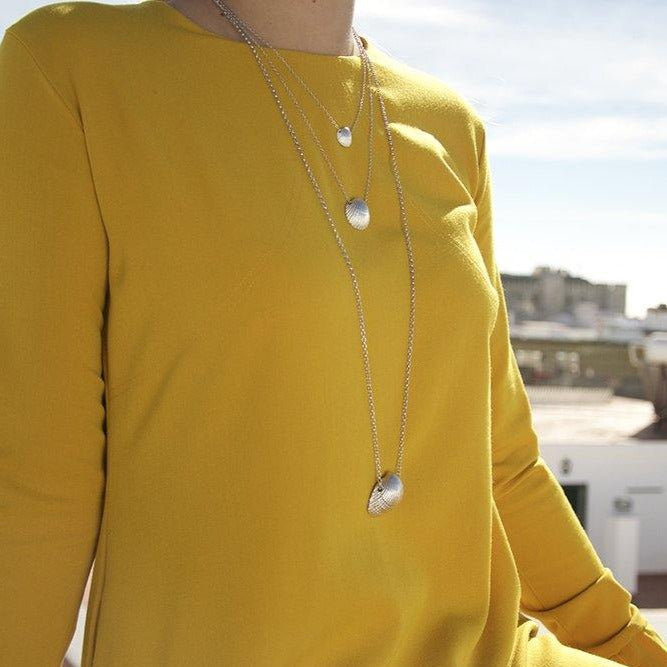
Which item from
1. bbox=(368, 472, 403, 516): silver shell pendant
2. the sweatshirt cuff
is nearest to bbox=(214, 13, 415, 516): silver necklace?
bbox=(368, 472, 403, 516): silver shell pendant

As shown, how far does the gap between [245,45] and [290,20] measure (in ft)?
0.21

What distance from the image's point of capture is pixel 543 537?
1.18 m

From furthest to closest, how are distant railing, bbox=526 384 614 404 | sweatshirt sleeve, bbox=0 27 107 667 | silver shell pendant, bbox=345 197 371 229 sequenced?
distant railing, bbox=526 384 614 404 < silver shell pendant, bbox=345 197 371 229 < sweatshirt sleeve, bbox=0 27 107 667

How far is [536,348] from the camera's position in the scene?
66.4 feet

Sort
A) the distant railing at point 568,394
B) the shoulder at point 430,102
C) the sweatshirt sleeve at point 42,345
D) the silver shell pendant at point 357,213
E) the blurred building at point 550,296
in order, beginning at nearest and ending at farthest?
the sweatshirt sleeve at point 42,345, the silver shell pendant at point 357,213, the shoulder at point 430,102, the distant railing at point 568,394, the blurred building at point 550,296

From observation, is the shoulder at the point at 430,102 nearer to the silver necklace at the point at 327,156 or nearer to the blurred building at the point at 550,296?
the silver necklace at the point at 327,156

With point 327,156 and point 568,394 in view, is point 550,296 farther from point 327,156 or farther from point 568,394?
point 327,156

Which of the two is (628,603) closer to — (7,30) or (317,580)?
(317,580)

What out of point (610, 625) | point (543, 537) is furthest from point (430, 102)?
point (610, 625)

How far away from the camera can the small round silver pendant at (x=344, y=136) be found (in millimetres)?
1026

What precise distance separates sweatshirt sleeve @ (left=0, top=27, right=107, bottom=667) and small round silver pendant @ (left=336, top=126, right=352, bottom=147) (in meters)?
0.24

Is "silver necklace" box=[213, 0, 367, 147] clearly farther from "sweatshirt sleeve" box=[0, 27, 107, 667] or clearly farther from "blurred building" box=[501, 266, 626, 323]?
"blurred building" box=[501, 266, 626, 323]

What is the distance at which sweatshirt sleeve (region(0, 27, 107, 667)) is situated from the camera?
33.7 inches

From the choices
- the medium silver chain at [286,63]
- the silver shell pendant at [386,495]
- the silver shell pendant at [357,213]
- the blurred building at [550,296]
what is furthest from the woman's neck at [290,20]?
the blurred building at [550,296]
